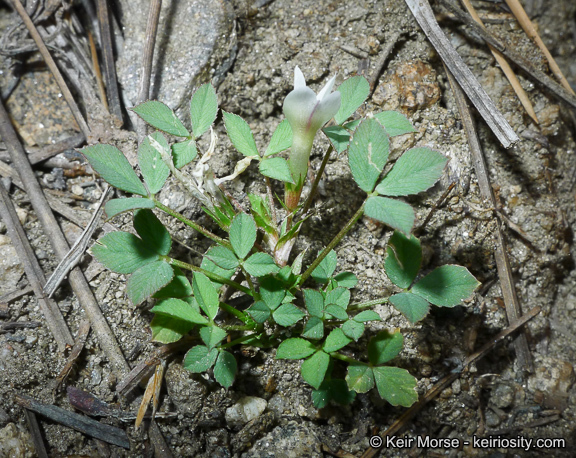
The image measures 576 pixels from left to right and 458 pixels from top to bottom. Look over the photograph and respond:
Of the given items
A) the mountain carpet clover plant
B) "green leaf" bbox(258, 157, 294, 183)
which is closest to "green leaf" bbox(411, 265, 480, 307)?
the mountain carpet clover plant

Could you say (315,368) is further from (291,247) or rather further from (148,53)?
(148,53)

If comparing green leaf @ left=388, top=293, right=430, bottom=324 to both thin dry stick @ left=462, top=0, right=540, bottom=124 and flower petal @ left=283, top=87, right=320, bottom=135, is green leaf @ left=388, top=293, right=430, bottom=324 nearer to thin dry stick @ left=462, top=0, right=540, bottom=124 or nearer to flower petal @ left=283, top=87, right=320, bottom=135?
flower petal @ left=283, top=87, right=320, bottom=135

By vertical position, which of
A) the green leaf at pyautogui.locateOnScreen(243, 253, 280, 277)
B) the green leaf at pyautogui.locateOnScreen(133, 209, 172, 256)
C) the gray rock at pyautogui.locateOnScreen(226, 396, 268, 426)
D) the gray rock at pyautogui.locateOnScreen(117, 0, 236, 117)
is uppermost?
the gray rock at pyautogui.locateOnScreen(117, 0, 236, 117)

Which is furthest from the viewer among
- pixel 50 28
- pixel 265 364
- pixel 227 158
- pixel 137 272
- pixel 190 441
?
pixel 50 28

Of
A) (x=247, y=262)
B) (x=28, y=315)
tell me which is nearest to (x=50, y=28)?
(x=28, y=315)

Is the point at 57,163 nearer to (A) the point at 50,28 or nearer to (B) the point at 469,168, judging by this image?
(A) the point at 50,28
